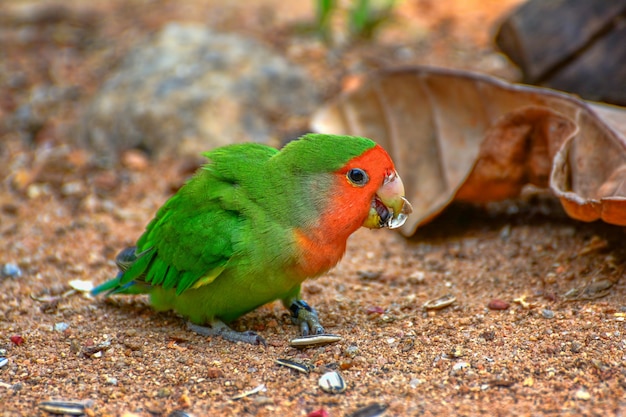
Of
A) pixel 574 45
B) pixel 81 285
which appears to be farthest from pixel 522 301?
pixel 81 285

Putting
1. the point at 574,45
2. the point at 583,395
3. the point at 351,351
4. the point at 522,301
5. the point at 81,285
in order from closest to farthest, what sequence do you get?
the point at 583,395 < the point at 351,351 < the point at 522,301 < the point at 81,285 < the point at 574,45

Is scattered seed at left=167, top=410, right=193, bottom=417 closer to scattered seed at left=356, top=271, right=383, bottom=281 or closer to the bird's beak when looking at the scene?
the bird's beak

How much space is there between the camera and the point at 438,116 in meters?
5.06

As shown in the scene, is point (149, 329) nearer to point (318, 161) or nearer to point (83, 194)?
point (318, 161)

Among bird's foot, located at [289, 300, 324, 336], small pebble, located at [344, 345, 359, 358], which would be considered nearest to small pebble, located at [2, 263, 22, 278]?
bird's foot, located at [289, 300, 324, 336]

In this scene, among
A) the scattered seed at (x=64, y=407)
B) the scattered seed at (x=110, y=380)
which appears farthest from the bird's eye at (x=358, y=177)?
the scattered seed at (x=64, y=407)

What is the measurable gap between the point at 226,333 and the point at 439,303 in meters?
1.09

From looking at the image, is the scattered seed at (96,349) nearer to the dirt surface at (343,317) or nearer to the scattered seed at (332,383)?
the dirt surface at (343,317)

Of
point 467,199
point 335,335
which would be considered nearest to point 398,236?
point 467,199

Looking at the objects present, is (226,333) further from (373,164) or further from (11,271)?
(11,271)

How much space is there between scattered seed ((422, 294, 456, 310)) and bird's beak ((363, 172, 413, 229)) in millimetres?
584

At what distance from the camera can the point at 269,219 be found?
3389 millimetres

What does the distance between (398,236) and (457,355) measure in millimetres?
1766

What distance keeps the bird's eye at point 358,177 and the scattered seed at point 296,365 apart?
825 mm
